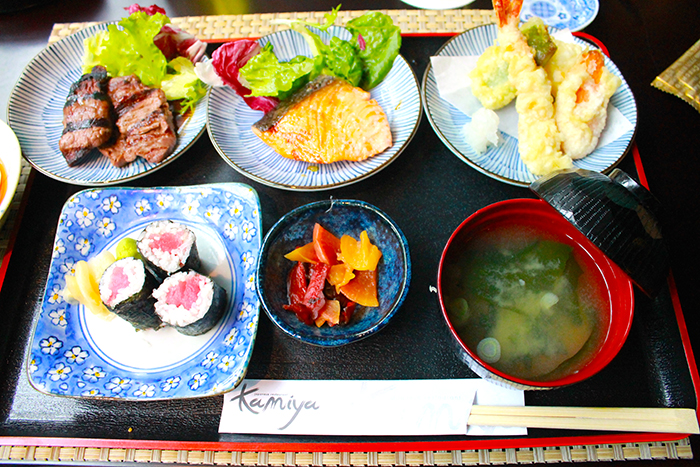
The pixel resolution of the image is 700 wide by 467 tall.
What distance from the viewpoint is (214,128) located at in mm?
1876

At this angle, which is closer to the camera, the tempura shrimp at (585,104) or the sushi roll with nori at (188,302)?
the sushi roll with nori at (188,302)

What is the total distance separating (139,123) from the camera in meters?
1.90

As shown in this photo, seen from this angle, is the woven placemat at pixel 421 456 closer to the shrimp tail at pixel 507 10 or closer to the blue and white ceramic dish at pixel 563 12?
the shrimp tail at pixel 507 10

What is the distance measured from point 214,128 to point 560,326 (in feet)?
5.19

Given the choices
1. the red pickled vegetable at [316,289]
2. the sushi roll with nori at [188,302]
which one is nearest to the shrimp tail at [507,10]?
the red pickled vegetable at [316,289]

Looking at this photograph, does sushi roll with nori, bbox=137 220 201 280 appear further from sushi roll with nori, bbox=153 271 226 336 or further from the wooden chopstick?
the wooden chopstick

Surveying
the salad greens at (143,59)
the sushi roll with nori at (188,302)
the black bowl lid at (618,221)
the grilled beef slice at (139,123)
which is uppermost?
the salad greens at (143,59)

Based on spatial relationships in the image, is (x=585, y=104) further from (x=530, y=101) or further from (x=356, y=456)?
(x=356, y=456)

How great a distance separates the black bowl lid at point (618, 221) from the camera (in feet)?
3.67

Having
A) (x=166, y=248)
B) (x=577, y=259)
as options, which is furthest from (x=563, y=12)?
(x=166, y=248)

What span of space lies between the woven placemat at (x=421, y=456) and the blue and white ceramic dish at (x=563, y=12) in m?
1.95

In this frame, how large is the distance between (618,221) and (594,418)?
2.15 ft

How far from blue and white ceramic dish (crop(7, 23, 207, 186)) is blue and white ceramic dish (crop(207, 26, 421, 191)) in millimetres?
110

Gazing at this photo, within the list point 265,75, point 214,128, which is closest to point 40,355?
point 214,128
